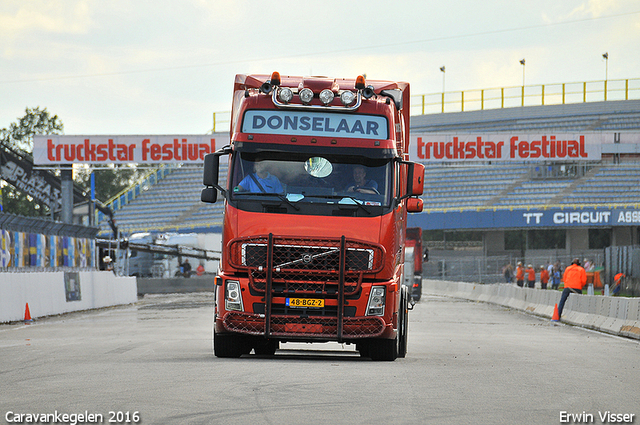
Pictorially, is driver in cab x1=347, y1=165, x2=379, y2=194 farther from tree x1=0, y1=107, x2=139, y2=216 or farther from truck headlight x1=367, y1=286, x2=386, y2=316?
tree x1=0, y1=107, x2=139, y2=216

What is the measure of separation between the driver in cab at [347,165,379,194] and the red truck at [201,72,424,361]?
0.04 feet

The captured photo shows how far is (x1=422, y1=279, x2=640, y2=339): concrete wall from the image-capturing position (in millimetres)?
19719

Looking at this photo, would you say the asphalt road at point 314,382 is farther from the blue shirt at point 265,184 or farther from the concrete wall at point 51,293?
the concrete wall at point 51,293

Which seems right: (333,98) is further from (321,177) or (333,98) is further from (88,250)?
(88,250)

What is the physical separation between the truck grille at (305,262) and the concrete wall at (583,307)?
930 cm

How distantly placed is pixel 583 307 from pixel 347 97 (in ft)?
45.7

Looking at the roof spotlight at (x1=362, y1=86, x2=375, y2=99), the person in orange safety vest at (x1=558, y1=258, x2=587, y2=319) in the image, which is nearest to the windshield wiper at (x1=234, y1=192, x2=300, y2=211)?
the roof spotlight at (x1=362, y1=86, x2=375, y2=99)

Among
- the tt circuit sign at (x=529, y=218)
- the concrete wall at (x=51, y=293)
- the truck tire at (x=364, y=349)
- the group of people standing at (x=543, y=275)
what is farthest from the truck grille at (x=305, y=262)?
the tt circuit sign at (x=529, y=218)

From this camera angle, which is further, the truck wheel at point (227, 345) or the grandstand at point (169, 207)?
the grandstand at point (169, 207)

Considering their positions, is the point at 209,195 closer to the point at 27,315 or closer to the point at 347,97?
the point at 347,97

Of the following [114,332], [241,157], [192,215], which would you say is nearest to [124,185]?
[192,215]

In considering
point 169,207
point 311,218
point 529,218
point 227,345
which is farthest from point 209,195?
point 169,207

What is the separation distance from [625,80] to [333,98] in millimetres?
56735

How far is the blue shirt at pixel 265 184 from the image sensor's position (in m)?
11.5
